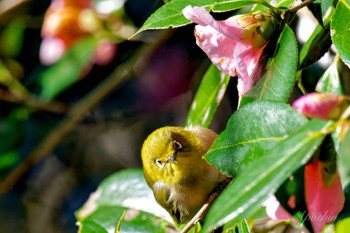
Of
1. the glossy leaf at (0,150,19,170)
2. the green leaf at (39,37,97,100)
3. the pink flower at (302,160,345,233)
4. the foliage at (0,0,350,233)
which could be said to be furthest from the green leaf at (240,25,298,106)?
the glossy leaf at (0,150,19,170)

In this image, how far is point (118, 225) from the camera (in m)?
0.96

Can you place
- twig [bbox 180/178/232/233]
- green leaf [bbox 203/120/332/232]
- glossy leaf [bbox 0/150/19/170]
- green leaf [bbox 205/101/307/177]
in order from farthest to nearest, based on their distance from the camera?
glossy leaf [bbox 0/150/19/170]
twig [bbox 180/178/232/233]
green leaf [bbox 205/101/307/177]
green leaf [bbox 203/120/332/232]

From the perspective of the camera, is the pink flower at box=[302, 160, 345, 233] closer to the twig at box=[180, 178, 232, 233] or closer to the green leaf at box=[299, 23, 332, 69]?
the twig at box=[180, 178, 232, 233]

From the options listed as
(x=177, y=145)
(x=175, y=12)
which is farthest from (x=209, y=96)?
(x=175, y=12)

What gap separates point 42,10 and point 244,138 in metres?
1.64

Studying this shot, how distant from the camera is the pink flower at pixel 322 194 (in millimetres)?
755

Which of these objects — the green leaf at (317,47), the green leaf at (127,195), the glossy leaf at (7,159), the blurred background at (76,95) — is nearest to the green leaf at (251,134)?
the green leaf at (317,47)

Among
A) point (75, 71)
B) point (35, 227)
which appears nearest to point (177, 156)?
point (75, 71)

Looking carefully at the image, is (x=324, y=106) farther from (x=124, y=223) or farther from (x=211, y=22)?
(x=124, y=223)

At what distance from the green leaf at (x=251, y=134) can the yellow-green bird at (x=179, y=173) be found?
197mm

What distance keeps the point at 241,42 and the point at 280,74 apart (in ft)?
0.17

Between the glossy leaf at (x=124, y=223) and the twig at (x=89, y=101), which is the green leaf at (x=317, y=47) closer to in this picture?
the glossy leaf at (x=124, y=223)

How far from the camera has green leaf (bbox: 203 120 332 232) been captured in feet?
2.03

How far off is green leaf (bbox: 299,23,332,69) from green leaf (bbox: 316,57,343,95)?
38 millimetres
